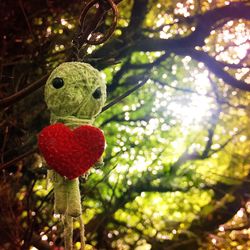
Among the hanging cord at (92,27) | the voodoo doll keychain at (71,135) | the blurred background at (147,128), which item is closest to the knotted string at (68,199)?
the voodoo doll keychain at (71,135)

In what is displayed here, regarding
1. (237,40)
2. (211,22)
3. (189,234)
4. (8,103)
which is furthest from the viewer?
(237,40)

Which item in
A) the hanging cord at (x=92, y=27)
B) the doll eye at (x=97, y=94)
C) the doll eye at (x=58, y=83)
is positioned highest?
the hanging cord at (x=92, y=27)

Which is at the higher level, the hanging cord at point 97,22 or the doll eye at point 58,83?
the hanging cord at point 97,22

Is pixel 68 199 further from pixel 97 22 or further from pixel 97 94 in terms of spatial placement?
pixel 97 22

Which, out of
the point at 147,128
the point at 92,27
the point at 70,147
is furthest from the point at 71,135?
the point at 147,128

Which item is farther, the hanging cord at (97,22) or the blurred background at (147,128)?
the blurred background at (147,128)

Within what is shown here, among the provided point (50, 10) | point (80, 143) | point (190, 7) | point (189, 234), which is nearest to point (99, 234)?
point (189, 234)

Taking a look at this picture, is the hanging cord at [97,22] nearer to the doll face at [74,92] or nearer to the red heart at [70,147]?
the doll face at [74,92]

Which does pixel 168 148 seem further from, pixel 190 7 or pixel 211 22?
pixel 211 22
